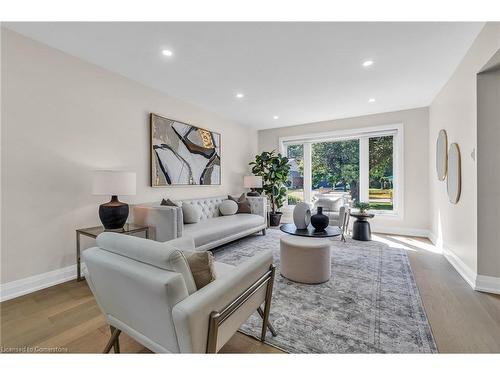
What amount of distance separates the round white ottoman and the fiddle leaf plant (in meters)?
3.07

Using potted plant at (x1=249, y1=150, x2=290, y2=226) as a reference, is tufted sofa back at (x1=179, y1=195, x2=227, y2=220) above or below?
below

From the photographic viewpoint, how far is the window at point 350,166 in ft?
15.6

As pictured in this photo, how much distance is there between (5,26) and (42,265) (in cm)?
236

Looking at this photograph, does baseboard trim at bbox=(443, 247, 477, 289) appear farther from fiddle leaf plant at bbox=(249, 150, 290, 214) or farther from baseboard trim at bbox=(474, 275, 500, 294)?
fiddle leaf plant at bbox=(249, 150, 290, 214)

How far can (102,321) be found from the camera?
1.78 meters

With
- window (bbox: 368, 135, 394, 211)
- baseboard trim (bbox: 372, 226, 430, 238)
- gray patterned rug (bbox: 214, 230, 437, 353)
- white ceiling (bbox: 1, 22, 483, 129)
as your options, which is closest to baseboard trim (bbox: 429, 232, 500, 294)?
gray patterned rug (bbox: 214, 230, 437, 353)

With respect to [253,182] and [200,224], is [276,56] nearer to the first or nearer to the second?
[200,224]

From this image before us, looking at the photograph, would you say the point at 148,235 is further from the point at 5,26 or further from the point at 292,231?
the point at 5,26

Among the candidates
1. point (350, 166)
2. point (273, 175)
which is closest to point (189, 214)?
point (273, 175)

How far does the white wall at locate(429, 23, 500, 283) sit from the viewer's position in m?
2.21
